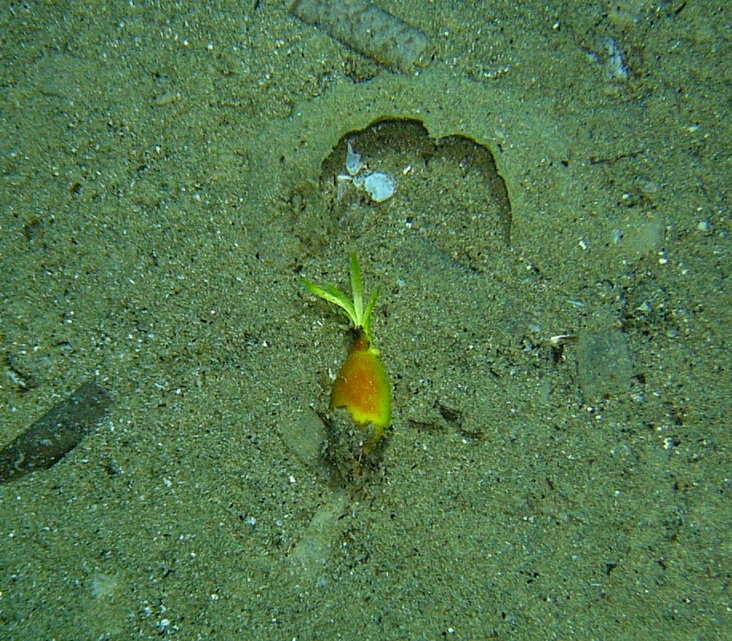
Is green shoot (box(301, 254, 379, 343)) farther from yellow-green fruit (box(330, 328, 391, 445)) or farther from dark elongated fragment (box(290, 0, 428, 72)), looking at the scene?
dark elongated fragment (box(290, 0, 428, 72))

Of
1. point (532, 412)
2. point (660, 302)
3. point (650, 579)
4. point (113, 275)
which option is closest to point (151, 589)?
point (113, 275)

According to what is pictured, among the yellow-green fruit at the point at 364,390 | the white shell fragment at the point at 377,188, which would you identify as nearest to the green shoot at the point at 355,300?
the yellow-green fruit at the point at 364,390

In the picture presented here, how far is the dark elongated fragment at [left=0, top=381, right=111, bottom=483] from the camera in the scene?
1969mm

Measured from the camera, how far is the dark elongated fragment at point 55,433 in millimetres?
1969

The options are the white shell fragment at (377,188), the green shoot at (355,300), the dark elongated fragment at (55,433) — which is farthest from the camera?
the white shell fragment at (377,188)

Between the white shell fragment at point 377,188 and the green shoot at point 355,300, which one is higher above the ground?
the white shell fragment at point 377,188

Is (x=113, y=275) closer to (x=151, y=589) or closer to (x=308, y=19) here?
(x=151, y=589)

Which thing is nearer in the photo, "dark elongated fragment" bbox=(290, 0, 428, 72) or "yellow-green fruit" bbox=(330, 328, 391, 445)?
"yellow-green fruit" bbox=(330, 328, 391, 445)

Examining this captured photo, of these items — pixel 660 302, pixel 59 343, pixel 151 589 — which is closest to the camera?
pixel 151 589

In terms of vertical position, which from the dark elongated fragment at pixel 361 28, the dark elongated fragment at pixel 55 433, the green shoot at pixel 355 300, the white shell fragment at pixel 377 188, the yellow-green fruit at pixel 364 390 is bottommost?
the dark elongated fragment at pixel 55 433

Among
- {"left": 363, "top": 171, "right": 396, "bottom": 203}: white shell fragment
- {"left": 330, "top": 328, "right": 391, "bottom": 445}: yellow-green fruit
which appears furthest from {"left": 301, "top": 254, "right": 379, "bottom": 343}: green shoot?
{"left": 363, "top": 171, "right": 396, "bottom": 203}: white shell fragment

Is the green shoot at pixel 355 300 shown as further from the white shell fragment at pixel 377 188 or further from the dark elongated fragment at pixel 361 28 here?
the dark elongated fragment at pixel 361 28

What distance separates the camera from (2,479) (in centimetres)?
195

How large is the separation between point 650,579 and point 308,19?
266 cm
